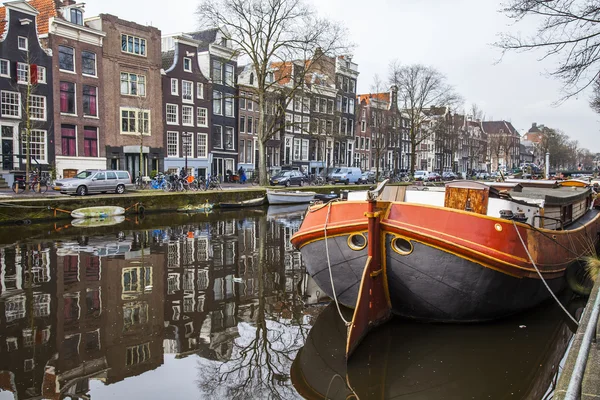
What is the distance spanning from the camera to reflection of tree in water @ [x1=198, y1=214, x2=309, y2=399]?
604 cm

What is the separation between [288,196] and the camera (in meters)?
30.4

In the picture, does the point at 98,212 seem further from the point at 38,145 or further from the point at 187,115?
the point at 187,115

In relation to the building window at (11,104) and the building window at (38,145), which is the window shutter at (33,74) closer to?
the building window at (11,104)

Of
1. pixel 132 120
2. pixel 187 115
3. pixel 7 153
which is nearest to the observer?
pixel 7 153

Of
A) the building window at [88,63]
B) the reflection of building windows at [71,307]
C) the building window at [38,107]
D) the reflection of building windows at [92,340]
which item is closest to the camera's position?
the reflection of building windows at [92,340]

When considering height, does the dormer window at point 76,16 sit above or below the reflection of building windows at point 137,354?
above

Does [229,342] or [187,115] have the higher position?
[187,115]

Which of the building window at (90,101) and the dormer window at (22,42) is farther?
the building window at (90,101)

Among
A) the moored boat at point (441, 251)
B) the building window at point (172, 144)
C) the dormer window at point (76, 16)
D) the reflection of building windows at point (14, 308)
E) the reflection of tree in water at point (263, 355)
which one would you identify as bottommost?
the reflection of tree in water at point (263, 355)

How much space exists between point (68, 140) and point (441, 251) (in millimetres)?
30354

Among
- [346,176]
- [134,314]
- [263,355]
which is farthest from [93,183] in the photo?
[346,176]

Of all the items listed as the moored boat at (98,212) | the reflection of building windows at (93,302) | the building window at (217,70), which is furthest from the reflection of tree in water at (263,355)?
the building window at (217,70)

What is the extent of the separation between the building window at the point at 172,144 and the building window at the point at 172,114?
83 cm

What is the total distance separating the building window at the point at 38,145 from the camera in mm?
29781
